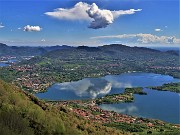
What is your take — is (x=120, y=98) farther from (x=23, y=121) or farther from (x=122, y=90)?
(x=23, y=121)

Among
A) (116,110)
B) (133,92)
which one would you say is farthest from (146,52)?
(116,110)

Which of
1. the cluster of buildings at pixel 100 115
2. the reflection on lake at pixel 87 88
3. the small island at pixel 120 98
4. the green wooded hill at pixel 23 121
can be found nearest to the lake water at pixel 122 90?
the reflection on lake at pixel 87 88

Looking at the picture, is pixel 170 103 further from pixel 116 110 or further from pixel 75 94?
pixel 75 94

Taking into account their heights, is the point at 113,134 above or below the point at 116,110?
above

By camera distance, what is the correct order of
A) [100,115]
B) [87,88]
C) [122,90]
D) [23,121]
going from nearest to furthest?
1. [23,121]
2. [100,115]
3. [122,90]
4. [87,88]

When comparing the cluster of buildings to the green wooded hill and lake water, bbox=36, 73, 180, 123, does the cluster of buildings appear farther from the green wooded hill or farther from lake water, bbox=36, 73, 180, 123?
the green wooded hill

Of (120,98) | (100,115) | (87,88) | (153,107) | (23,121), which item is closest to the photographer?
(23,121)

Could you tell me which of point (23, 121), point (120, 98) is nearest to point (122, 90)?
point (120, 98)

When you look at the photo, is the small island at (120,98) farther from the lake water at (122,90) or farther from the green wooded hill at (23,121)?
the green wooded hill at (23,121)

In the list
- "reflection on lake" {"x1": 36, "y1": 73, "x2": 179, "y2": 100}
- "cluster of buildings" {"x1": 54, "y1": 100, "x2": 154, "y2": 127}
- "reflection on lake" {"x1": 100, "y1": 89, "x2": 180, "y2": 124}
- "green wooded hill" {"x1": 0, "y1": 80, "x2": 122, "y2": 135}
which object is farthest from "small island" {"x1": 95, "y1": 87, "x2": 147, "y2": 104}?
"green wooded hill" {"x1": 0, "y1": 80, "x2": 122, "y2": 135}
